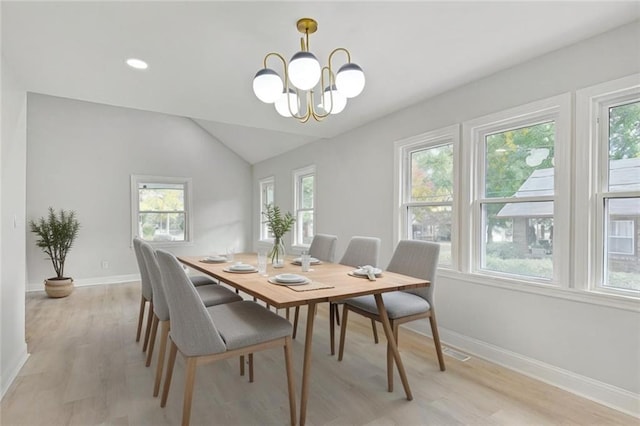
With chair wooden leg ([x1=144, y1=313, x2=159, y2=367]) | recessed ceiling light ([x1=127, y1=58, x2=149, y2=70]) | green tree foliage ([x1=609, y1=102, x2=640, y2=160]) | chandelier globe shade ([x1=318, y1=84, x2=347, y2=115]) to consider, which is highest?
recessed ceiling light ([x1=127, y1=58, x2=149, y2=70])

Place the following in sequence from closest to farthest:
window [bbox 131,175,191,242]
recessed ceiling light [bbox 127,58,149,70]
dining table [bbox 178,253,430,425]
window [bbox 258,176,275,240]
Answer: dining table [bbox 178,253,430,425]
recessed ceiling light [bbox 127,58,149,70]
window [bbox 131,175,191,242]
window [bbox 258,176,275,240]

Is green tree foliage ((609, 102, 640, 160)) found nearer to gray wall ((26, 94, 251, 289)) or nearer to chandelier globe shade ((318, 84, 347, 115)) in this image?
chandelier globe shade ((318, 84, 347, 115))

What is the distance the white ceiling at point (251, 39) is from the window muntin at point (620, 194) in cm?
55

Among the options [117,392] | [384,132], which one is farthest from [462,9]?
[117,392]

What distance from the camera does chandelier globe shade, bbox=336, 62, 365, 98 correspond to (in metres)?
1.93

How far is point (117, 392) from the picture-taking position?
2.17 m

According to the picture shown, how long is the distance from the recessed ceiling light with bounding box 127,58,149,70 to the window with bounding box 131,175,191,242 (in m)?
3.85

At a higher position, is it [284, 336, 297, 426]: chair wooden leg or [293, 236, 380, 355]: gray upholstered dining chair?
[293, 236, 380, 355]: gray upholstered dining chair

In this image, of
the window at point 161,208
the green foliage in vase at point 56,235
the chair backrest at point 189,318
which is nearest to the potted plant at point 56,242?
the green foliage in vase at point 56,235

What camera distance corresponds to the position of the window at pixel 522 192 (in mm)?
2332

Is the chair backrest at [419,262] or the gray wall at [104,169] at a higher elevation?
the gray wall at [104,169]

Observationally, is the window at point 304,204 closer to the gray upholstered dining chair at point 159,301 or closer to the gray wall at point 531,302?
the gray wall at point 531,302

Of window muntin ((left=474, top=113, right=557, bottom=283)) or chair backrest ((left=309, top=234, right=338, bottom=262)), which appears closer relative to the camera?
window muntin ((left=474, top=113, right=557, bottom=283))

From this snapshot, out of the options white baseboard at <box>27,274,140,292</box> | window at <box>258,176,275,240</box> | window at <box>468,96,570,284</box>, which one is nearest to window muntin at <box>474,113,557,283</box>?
window at <box>468,96,570,284</box>
